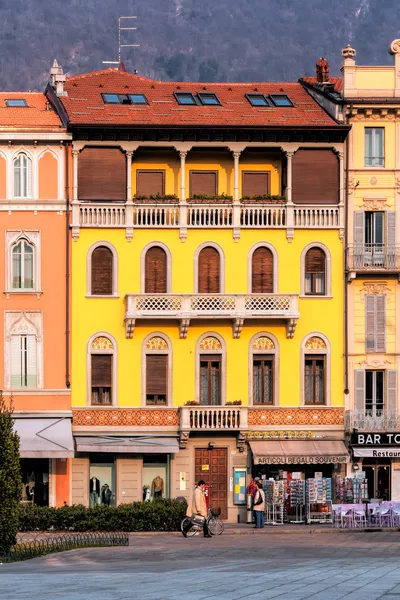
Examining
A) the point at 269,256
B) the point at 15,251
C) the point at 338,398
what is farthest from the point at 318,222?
the point at 15,251

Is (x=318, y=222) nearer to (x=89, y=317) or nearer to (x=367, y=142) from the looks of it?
(x=367, y=142)

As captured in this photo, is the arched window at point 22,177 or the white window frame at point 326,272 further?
the white window frame at point 326,272

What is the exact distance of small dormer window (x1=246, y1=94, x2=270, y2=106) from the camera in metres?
68.2

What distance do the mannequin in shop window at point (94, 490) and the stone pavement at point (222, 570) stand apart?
8.65 metres

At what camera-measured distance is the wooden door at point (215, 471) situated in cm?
6425

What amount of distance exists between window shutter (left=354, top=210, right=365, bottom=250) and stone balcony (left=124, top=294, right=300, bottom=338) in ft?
11.7

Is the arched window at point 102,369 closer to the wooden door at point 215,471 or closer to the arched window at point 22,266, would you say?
the arched window at point 22,266

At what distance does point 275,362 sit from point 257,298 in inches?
108

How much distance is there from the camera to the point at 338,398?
65.4 meters

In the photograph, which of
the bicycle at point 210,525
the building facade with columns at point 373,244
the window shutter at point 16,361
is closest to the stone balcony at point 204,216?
the building facade with columns at point 373,244

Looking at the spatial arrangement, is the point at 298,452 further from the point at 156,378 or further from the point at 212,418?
the point at 156,378

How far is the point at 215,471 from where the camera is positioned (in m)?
64.4

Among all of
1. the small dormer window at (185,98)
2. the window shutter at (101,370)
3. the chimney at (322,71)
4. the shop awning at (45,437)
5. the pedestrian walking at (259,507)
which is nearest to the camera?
the pedestrian walking at (259,507)

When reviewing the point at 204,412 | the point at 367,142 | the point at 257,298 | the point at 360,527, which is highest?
the point at 367,142
